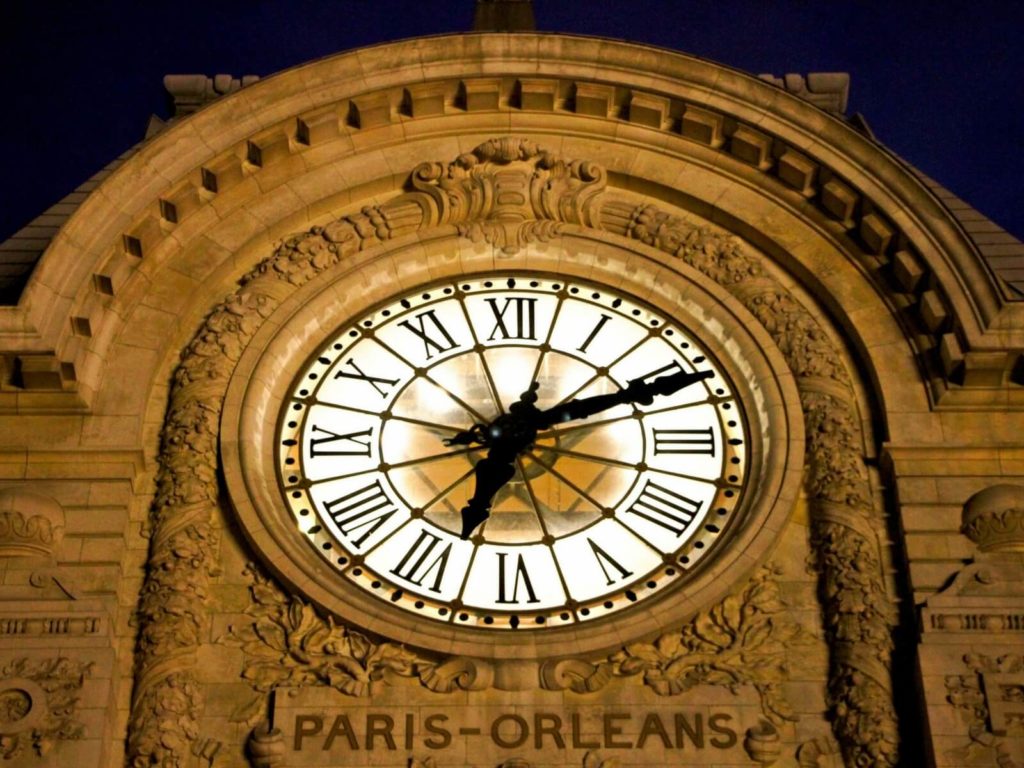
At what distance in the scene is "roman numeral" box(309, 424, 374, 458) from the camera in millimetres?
21719

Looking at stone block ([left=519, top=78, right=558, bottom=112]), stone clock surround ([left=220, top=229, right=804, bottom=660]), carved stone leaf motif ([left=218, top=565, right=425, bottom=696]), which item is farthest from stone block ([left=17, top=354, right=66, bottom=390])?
stone block ([left=519, top=78, right=558, bottom=112])

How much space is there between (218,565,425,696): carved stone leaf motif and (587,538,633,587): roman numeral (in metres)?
1.81

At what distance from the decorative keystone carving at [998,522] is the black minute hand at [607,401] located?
283 centimetres

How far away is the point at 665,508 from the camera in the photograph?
21.3 metres

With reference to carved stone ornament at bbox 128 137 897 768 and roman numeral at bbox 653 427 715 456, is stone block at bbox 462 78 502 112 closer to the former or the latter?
carved stone ornament at bbox 128 137 897 768

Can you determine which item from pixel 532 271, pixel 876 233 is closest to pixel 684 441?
pixel 532 271

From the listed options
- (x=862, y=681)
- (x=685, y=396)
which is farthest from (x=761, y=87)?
(x=862, y=681)

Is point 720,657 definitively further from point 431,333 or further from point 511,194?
point 511,194

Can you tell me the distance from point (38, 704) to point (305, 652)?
6.88ft

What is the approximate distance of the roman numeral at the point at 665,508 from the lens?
21.2m

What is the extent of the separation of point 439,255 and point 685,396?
2.64m

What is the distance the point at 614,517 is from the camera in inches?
837

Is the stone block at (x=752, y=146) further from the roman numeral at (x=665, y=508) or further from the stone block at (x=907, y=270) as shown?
the roman numeral at (x=665, y=508)

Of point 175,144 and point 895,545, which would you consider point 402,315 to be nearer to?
point 175,144
